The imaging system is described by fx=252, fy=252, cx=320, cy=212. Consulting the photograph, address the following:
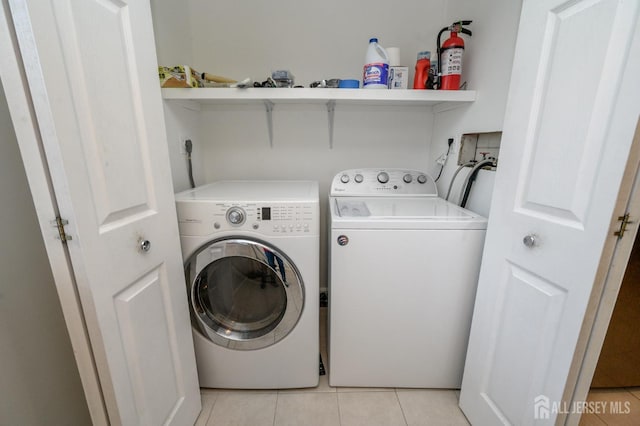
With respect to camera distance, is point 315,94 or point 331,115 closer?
point 315,94

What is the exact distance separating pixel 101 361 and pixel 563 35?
5.60ft

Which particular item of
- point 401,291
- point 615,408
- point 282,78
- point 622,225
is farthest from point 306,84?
point 615,408

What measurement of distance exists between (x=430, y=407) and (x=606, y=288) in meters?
1.06

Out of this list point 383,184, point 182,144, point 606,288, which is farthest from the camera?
point 383,184

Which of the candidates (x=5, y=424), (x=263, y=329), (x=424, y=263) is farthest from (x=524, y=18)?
(x=5, y=424)

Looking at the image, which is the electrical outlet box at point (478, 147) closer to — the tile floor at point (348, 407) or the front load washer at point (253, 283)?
the front load washer at point (253, 283)

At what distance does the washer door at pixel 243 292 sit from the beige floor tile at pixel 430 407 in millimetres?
774

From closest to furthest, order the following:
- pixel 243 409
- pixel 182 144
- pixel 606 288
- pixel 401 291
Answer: pixel 606 288 → pixel 401 291 → pixel 243 409 → pixel 182 144

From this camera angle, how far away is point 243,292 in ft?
4.48

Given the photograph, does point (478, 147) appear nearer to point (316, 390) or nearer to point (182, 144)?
point (316, 390)

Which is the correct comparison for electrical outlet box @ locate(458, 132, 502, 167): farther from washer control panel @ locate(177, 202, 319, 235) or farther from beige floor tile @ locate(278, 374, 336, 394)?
beige floor tile @ locate(278, 374, 336, 394)

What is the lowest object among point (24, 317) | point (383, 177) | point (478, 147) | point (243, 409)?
point (243, 409)

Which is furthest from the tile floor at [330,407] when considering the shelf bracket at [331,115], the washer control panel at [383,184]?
the shelf bracket at [331,115]

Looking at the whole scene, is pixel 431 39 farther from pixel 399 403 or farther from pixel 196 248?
pixel 399 403
